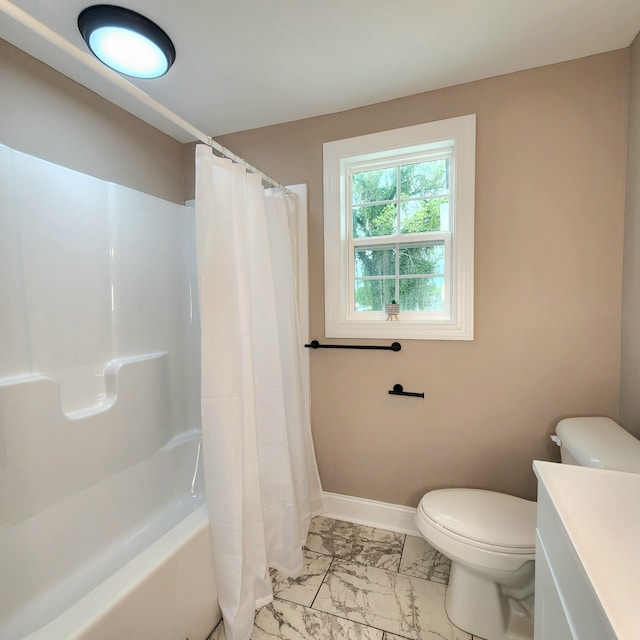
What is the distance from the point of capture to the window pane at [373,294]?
181 cm

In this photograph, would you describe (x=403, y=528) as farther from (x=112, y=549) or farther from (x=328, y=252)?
(x=328, y=252)

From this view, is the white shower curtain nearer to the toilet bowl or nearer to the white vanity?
the toilet bowl

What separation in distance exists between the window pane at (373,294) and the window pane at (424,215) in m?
0.31

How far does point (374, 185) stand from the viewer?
1820 millimetres

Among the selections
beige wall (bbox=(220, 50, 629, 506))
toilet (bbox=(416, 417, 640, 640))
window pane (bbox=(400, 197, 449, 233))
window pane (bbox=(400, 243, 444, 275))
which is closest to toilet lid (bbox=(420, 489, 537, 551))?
toilet (bbox=(416, 417, 640, 640))

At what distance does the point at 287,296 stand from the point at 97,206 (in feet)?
3.30

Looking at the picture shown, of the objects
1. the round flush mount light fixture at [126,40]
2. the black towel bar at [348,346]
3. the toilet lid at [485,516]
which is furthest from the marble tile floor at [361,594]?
the round flush mount light fixture at [126,40]

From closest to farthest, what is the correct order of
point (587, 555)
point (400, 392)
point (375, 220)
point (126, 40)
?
point (587, 555), point (126, 40), point (400, 392), point (375, 220)

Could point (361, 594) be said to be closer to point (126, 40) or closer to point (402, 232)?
point (402, 232)

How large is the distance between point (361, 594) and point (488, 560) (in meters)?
0.60

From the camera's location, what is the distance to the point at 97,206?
1.55m

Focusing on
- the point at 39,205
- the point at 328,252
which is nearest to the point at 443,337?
the point at 328,252

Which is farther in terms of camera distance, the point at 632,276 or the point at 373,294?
the point at 373,294

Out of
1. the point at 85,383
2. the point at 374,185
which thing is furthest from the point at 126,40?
the point at 85,383
